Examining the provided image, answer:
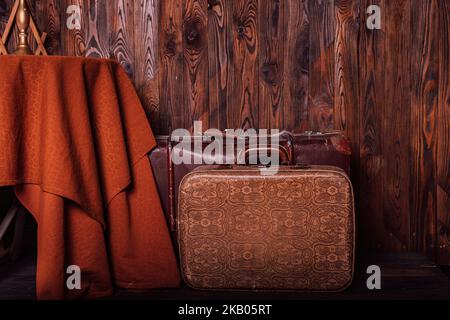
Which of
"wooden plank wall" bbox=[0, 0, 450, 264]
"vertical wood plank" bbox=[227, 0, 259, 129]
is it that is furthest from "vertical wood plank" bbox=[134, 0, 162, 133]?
"vertical wood plank" bbox=[227, 0, 259, 129]

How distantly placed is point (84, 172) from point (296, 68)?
0.91 metres

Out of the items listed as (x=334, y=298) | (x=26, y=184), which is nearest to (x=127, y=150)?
(x=26, y=184)

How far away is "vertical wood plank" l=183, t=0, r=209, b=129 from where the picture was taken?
1688mm

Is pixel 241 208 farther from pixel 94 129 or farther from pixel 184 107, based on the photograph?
pixel 184 107

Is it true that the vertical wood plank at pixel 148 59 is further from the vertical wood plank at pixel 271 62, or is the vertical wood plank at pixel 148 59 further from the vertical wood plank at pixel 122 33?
the vertical wood plank at pixel 271 62

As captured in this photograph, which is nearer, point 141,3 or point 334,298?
point 334,298

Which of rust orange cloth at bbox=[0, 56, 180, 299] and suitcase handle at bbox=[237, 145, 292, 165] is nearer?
rust orange cloth at bbox=[0, 56, 180, 299]

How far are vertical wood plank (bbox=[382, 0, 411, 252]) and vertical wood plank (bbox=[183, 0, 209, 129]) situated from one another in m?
0.68

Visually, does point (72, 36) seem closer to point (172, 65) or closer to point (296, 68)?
point (172, 65)

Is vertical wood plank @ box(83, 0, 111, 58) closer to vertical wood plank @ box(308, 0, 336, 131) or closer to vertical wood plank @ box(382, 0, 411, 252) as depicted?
vertical wood plank @ box(308, 0, 336, 131)

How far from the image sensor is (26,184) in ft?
3.85

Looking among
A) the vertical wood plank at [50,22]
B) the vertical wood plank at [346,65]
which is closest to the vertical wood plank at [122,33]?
the vertical wood plank at [50,22]

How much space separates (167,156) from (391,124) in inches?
34.2

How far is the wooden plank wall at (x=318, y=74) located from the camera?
1.61m
